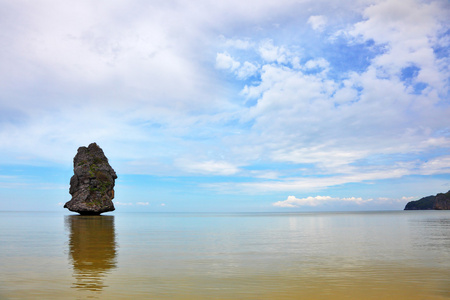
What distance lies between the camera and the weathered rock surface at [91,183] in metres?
148

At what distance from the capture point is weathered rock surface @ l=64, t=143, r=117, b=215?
148 m

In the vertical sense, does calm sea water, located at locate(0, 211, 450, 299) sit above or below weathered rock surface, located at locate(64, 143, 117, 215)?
below

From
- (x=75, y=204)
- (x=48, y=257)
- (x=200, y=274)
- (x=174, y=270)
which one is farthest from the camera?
(x=75, y=204)

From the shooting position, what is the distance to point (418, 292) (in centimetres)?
1464

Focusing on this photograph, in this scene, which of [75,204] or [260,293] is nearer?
[260,293]

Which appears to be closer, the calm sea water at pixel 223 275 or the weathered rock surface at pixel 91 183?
the calm sea water at pixel 223 275

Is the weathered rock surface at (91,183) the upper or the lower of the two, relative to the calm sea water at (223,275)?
upper

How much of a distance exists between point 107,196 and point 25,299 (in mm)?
149471

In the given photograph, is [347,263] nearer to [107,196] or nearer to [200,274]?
[200,274]

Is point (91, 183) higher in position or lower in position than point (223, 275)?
higher

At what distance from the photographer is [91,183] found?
15100 centimetres

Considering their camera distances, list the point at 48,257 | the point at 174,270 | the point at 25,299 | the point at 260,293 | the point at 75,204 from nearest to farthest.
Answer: the point at 25,299, the point at 260,293, the point at 174,270, the point at 48,257, the point at 75,204

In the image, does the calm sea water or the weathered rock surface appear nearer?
the calm sea water

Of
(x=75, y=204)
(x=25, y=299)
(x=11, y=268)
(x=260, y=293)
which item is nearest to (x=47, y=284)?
(x=25, y=299)
